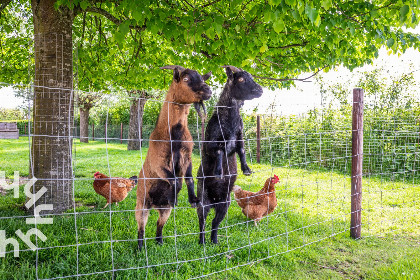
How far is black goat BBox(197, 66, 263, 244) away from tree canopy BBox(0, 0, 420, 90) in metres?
0.77

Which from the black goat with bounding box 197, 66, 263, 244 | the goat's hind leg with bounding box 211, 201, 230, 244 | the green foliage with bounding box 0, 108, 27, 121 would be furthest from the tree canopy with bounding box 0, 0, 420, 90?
the goat's hind leg with bounding box 211, 201, 230, 244

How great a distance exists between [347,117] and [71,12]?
6792 millimetres

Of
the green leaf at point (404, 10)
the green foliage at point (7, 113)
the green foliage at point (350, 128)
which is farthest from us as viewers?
the green foliage at point (350, 128)

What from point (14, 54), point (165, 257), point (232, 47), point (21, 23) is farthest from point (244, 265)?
point (21, 23)

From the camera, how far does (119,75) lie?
6.57 m

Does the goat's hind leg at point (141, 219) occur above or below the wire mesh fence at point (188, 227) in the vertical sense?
above

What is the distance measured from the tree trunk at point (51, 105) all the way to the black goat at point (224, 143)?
7.82 ft

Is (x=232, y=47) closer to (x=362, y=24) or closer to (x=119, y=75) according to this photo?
(x=362, y=24)

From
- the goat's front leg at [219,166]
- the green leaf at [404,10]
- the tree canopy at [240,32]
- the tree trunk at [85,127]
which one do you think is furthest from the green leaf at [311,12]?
the tree trunk at [85,127]

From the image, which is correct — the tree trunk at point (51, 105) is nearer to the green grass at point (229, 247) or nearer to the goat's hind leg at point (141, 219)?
the green grass at point (229, 247)

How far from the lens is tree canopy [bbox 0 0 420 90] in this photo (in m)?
3.63

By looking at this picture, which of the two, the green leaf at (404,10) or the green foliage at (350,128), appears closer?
the green leaf at (404,10)

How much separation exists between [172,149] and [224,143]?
59 centimetres

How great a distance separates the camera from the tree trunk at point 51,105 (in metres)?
4.48
